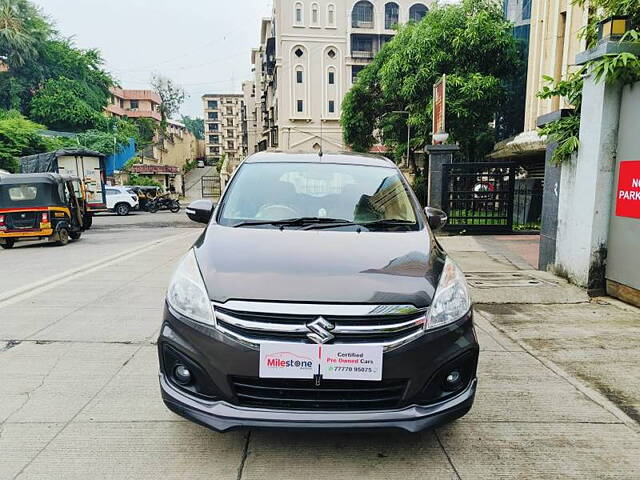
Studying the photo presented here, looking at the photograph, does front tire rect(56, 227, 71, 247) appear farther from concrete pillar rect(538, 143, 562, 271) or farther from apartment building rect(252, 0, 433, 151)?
apartment building rect(252, 0, 433, 151)

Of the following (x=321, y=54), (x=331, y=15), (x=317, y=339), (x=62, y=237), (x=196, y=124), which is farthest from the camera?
(x=196, y=124)

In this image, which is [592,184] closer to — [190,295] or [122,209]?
[190,295]

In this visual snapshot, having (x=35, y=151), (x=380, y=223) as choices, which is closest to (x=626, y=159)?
(x=380, y=223)

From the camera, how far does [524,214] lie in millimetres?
13859

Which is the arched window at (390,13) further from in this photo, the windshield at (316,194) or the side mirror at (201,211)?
the side mirror at (201,211)

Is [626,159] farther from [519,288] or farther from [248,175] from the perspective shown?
[248,175]

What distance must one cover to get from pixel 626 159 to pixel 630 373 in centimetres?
275

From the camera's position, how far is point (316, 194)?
11.5 feet

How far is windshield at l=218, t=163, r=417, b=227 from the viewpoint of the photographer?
3281mm

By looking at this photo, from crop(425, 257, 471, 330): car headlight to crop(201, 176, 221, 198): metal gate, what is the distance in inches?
1715

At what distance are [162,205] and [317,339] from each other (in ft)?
91.8

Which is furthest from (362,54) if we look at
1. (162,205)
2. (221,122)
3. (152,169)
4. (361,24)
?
(221,122)

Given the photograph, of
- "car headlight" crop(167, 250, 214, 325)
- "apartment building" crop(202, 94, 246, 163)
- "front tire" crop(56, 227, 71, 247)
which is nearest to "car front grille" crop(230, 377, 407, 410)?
"car headlight" crop(167, 250, 214, 325)

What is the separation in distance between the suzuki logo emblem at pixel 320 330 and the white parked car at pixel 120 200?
2585 cm
